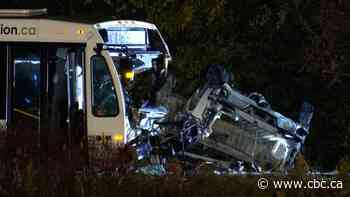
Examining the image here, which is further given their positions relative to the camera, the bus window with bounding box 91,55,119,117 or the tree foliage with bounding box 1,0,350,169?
the tree foliage with bounding box 1,0,350,169

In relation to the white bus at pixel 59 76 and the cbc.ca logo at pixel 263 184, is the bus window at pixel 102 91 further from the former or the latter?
the cbc.ca logo at pixel 263 184

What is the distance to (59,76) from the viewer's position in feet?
42.4

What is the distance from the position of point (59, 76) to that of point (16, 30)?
105 cm

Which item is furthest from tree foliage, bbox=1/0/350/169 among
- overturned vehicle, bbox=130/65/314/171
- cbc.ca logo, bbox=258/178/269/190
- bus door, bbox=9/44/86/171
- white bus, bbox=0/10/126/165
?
cbc.ca logo, bbox=258/178/269/190

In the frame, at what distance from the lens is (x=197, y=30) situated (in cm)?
1812

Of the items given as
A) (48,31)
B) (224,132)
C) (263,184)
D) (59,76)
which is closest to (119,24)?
(48,31)

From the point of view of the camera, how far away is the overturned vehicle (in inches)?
530

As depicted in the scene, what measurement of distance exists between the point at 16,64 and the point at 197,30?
247 inches

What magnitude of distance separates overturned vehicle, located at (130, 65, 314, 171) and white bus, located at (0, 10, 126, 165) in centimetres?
97

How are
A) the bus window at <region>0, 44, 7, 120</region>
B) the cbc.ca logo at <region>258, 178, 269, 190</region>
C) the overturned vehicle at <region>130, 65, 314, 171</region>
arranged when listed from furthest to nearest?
1. the overturned vehicle at <region>130, 65, 314, 171</region>
2. the bus window at <region>0, 44, 7, 120</region>
3. the cbc.ca logo at <region>258, 178, 269, 190</region>

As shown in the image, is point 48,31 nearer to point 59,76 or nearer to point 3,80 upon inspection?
point 59,76

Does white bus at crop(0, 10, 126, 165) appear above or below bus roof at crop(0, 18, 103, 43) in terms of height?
below

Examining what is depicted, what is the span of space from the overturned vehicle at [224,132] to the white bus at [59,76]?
97 centimetres

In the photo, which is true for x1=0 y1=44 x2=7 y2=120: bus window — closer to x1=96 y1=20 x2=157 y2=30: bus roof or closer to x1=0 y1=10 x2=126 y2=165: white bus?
x1=0 y1=10 x2=126 y2=165: white bus
